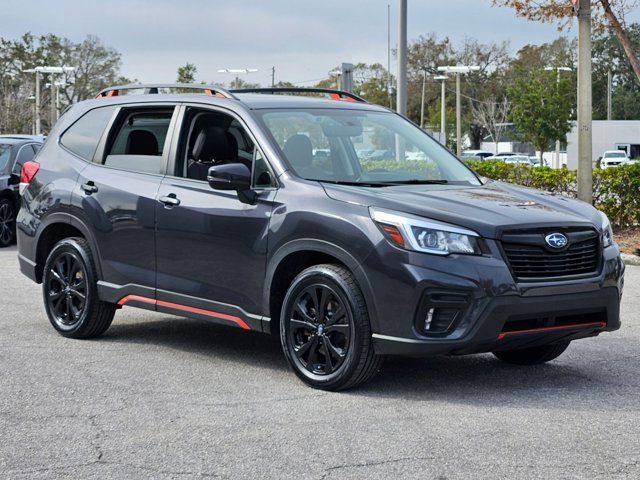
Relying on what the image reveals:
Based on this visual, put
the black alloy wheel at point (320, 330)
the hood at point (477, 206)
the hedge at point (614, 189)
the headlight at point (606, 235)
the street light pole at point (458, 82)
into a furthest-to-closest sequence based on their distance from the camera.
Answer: the street light pole at point (458, 82) < the hedge at point (614, 189) < the headlight at point (606, 235) < the black alloy wheel at point (320, 330) < the hood at point (477, 206)

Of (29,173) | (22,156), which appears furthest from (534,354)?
(22,156)

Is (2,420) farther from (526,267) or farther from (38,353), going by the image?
(526,267)

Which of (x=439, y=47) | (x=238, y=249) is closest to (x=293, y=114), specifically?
(x=238, y=249)

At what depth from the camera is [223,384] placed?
22.6ft

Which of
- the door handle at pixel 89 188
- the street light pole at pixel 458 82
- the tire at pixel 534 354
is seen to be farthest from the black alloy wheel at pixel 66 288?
the street light pole at pixel 458 82

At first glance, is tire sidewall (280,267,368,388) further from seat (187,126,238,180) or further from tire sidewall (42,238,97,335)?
tire sidewall (42,238,97,335)

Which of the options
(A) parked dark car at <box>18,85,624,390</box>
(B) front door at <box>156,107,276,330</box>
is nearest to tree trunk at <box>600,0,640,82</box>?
(A) parked dark car at <box>18,85,624,390</box>

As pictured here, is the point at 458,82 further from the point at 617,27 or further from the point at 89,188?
the point at 89,188

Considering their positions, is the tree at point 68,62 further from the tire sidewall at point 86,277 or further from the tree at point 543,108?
the tire sidewall at point 86,277

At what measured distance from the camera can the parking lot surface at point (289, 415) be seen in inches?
201

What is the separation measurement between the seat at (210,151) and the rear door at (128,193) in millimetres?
240

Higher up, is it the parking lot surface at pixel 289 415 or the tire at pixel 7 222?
the tire at pixel 7 222

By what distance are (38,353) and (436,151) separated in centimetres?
308

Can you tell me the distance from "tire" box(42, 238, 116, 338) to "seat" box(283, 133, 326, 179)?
1.93 metres
